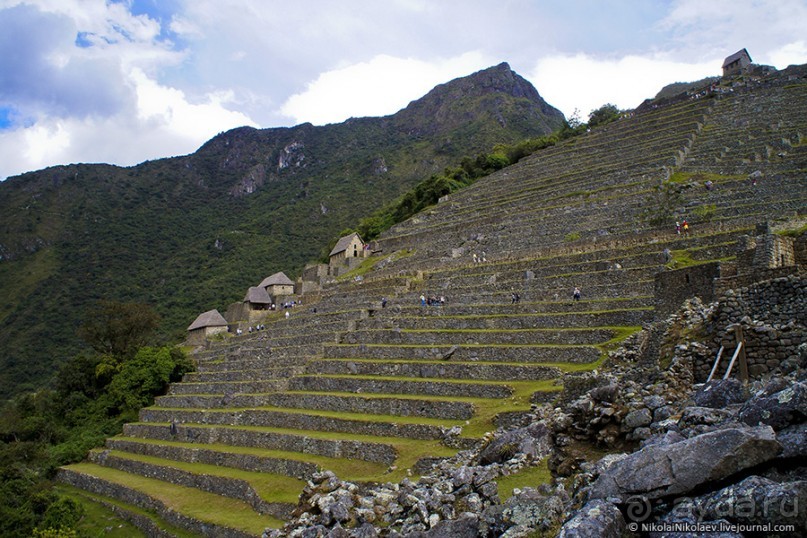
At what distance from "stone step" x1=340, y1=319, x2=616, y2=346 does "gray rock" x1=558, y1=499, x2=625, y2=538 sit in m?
12.7

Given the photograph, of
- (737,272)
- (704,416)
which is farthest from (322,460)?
(704,416)

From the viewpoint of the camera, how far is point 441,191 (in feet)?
169

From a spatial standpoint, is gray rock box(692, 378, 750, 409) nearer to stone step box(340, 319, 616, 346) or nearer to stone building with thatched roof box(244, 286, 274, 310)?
stone step box(340, 319, 616, 346)

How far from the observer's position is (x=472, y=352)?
729 inches

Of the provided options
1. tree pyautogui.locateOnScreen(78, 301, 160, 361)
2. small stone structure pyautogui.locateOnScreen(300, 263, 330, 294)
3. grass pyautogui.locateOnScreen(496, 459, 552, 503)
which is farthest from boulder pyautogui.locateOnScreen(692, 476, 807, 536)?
small stone structure pyautogui.locateOnScreen(300, 263, 330, 294)

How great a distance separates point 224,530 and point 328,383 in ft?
21.2

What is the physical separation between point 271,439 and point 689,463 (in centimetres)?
1675

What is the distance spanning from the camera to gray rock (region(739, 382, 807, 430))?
412 centimetres

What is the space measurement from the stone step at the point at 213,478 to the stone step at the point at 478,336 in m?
6.90

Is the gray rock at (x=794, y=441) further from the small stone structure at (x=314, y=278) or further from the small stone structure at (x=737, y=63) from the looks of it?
the small stone structure at (x=737, y=63)

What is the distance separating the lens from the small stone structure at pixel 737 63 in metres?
54.7

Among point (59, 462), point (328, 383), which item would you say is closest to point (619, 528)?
point (328, 383)

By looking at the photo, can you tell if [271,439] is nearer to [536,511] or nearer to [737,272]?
[737,272]

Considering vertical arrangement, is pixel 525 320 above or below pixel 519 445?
above
